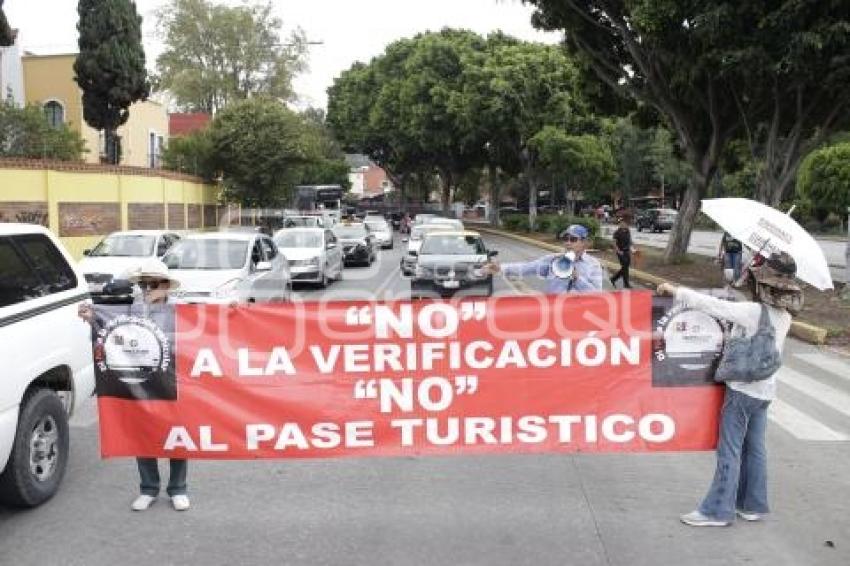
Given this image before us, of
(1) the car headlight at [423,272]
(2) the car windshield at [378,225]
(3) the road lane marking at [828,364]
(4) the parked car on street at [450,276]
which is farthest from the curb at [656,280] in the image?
(2) the car windshield at [378,225]

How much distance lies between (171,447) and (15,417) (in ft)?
3.08

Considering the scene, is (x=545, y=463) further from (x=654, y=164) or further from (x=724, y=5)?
(x=654, y=164)

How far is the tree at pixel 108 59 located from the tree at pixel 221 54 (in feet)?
85.2

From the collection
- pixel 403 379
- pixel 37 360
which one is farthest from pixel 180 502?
pixel 403 379

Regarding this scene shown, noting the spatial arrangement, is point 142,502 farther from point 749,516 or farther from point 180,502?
point 749,516

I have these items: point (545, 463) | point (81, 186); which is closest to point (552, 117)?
point (81, 186)

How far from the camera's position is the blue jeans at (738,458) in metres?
5.45

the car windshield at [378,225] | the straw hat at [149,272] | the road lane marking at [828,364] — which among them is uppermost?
the straw hat at [149,272]

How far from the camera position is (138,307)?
5707 mm

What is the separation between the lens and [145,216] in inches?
1193

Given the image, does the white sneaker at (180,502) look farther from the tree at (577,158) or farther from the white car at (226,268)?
the tree at (577,158)

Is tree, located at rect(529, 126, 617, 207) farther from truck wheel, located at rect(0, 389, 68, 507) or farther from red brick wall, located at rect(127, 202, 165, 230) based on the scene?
truck wheel, located at rect(0, 389, 68, 507)

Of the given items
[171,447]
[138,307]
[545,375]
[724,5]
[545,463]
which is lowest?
[545,463]

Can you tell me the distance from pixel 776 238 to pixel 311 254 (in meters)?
16.4
